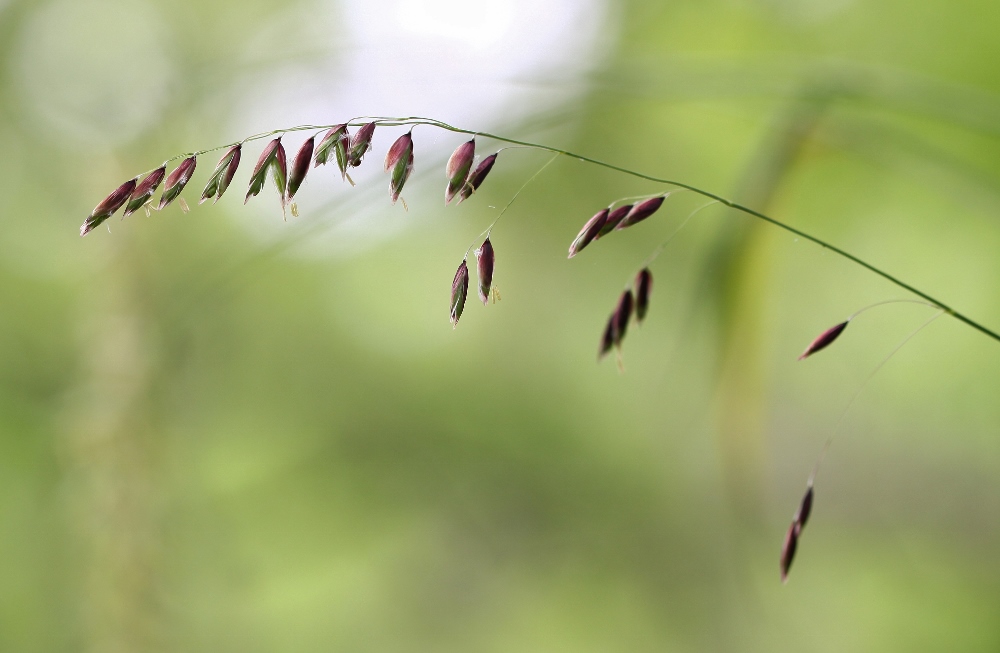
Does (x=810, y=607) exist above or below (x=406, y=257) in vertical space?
below

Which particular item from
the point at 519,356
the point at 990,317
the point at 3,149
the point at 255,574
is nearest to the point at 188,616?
the point at 255,574

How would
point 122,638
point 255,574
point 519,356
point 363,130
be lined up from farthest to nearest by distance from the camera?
point 519,356 < point 255,574 < point 122,638 < point 363,130

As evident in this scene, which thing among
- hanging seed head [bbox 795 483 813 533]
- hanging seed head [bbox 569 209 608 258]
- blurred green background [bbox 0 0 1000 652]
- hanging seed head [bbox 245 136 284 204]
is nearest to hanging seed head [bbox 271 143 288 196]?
hanging seed head [bbox 245 136 284 204]

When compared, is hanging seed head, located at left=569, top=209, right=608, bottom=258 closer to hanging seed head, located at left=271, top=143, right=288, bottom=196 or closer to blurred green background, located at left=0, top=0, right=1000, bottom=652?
hanging seed head, located at left=271, top=143, right=288, bottom=196

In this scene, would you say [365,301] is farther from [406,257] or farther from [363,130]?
[363,130]

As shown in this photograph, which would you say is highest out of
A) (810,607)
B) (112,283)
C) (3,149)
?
(3,149)

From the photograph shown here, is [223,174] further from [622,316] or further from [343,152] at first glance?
[622,316]

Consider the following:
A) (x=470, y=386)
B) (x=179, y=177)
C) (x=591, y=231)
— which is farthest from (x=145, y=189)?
(x=470, y=386)

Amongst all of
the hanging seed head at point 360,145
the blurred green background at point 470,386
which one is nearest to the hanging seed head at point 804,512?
the hanging seed head at point 360,145
